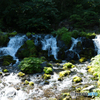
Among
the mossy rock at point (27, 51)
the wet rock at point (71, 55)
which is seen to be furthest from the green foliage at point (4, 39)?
the wet rock at point (71, 55)

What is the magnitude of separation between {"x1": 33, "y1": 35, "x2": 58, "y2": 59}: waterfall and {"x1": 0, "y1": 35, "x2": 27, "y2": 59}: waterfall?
2.49 metres

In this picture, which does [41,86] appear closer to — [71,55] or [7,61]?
[7,61]

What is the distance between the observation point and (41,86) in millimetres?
8633

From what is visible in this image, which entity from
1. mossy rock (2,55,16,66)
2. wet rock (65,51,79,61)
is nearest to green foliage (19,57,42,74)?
mossy rock (2,55,16,66)

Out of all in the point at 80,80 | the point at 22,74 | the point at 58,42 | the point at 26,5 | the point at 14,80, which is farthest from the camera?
the point at 26,5

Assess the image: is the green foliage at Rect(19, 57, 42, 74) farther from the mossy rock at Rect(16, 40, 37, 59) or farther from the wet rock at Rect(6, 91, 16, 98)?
the mossy rock at Rect(16, 40, 37, 59)

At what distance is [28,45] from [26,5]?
34.3ft

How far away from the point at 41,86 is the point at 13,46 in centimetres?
1159

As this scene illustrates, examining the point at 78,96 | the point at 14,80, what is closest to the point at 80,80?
the point at 78,96

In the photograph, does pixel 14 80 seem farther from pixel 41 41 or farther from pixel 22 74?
pixel 41 41

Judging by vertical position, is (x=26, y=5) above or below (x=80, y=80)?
above

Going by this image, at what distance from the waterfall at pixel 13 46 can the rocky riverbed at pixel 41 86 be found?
6.72 metres

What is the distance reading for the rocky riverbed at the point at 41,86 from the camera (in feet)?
23.7

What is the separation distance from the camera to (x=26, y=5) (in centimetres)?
2322
